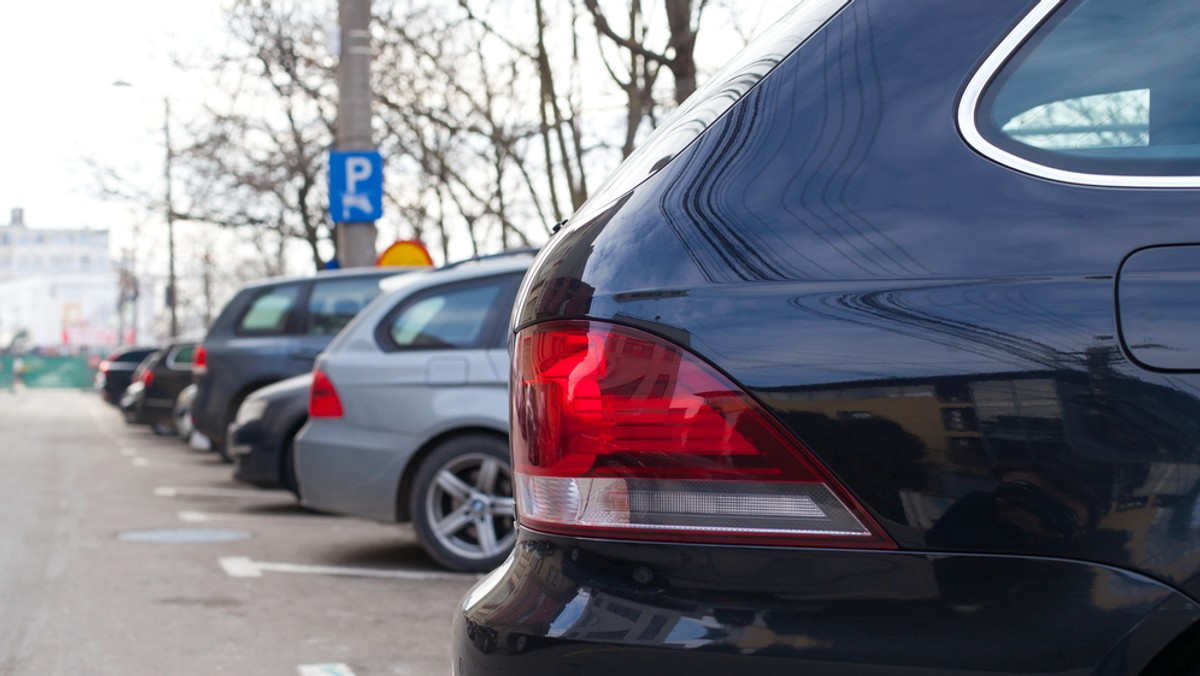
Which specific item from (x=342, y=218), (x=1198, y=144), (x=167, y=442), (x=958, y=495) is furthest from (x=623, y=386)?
(x=167, y=442)

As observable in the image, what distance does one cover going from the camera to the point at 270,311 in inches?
479

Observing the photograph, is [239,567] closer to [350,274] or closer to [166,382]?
[350,274]

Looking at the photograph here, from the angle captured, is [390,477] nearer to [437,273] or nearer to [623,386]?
[437,273]

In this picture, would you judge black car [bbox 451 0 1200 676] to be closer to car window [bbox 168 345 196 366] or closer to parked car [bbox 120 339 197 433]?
parked car [bbox 120 339 197 433]

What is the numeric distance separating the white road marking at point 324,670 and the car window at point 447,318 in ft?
8.23

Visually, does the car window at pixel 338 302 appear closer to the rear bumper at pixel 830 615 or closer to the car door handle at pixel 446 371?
the car door handle at pixel 446 371

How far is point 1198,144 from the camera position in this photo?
1886 millimetres

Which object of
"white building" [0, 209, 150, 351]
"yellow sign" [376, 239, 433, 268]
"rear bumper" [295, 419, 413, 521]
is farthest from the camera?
"white building" [0, 209, 150, 351]

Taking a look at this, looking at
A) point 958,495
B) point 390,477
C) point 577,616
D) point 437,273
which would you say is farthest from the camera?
point 437,273

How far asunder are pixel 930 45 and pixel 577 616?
0.91 meters

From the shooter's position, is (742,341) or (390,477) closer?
(742,341)

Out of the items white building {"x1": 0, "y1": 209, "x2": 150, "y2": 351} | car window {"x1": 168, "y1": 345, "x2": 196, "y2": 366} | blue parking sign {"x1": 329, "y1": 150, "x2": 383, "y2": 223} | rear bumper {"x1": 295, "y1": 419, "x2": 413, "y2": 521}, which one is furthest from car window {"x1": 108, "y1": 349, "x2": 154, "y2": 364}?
white building {"x1": 0, "y1": 209, "x2": 150, "y2": 351}

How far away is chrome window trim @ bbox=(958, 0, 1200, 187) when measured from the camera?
73.1 inches

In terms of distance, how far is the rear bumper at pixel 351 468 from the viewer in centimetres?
707
